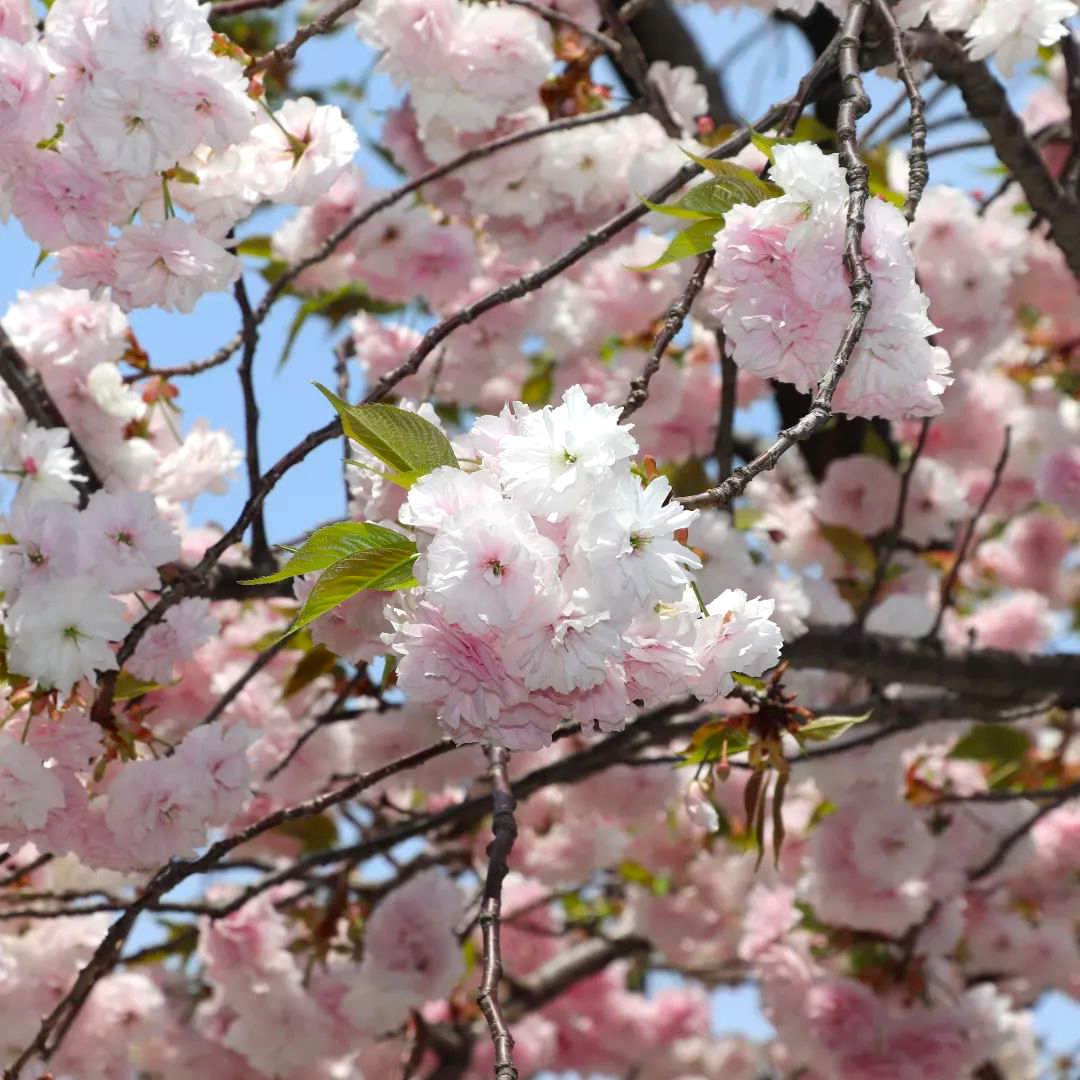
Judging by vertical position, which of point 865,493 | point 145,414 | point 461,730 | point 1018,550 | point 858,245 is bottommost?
point 461,730

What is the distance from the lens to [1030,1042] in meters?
3.91

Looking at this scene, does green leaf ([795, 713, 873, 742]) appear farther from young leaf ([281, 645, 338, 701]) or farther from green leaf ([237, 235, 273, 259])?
green leaf ([237, 235, 273, 259])

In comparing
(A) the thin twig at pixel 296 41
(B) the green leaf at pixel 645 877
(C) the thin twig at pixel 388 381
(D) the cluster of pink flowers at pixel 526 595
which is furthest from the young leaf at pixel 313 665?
(B) the green leaf at pixel 645 877

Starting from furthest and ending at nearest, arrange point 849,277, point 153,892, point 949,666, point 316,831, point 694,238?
point 316,831 < point 949,666 < point 153,892 < point 694,238 < point 849,277

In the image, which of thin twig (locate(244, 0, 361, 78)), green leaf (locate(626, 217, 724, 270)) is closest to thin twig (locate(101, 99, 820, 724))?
green leaf (locate(626, 217, 724, 270))

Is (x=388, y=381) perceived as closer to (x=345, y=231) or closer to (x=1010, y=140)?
(x=345, y=231)

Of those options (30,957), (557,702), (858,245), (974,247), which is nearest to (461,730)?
(557,702)

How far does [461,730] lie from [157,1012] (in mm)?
1817

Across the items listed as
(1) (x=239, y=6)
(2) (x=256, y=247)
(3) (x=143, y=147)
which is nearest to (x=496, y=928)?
(3) (x=143, y=147)

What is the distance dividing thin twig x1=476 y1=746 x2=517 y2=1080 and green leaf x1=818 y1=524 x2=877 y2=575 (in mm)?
1459

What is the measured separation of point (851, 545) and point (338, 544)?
6.24 ft

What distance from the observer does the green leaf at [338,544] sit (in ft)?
2.94

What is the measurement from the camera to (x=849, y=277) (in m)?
0.96

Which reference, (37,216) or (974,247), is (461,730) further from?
(974,247)
